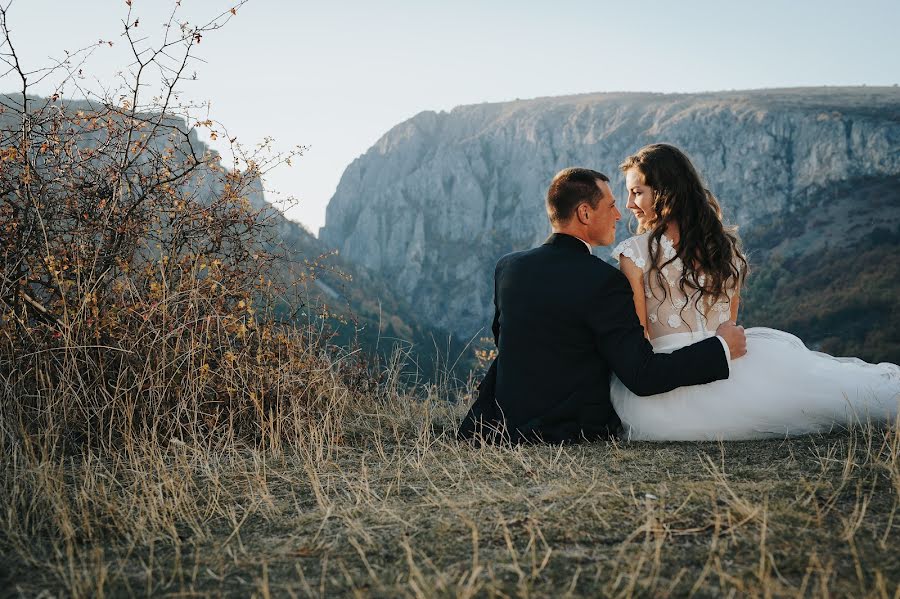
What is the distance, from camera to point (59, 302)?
13.0 feet

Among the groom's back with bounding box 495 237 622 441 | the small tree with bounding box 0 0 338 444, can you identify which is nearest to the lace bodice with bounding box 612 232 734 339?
the groom's back with bounding box 495 237 622 441

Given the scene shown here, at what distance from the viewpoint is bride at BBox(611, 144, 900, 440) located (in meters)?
3.59

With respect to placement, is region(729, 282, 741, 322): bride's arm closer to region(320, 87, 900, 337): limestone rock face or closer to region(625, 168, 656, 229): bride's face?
region(625, 168, 656, 229): bride's face

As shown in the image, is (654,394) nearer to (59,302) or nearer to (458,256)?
(59,302)

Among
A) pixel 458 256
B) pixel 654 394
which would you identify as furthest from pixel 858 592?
pixel 458 256

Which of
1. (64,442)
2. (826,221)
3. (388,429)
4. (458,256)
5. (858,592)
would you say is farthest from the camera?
(458,256)

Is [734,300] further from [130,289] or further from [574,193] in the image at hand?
[130,289]

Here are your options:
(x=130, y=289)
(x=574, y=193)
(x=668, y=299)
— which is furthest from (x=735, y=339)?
(x=130, y=289)

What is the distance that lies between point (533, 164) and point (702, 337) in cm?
11752

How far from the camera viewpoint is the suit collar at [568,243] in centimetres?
373

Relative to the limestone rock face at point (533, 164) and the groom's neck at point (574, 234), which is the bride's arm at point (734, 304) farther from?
the limestone rock face at point (533, 164)

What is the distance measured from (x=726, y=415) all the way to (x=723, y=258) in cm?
92

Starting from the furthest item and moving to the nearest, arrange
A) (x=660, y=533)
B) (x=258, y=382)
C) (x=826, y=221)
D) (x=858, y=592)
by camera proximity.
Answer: (x=826, y=221), (x=258, y=382), (x=660, y=533), (x=858, y=592)

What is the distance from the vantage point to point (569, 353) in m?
3.72
